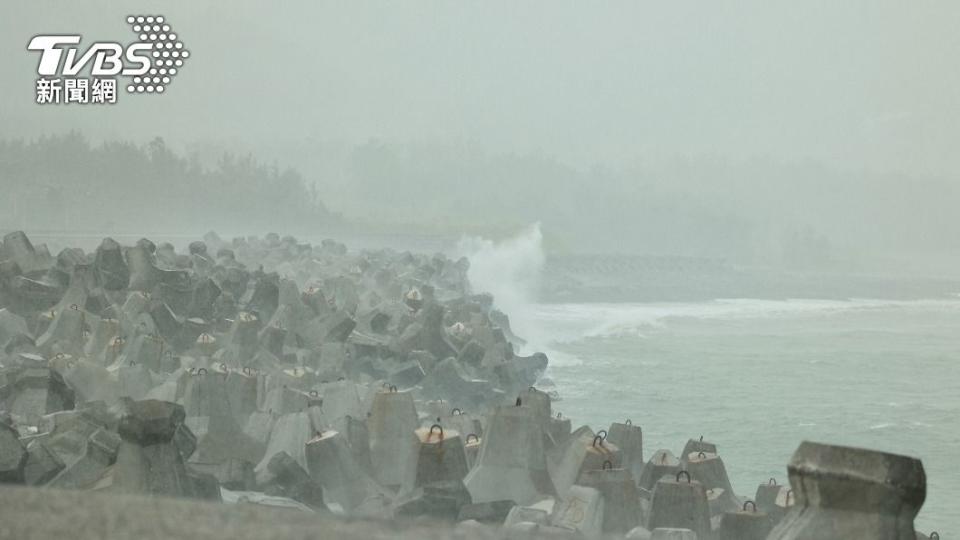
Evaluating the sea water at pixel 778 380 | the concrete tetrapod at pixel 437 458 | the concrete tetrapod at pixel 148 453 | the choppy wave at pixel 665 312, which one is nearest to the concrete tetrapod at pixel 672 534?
the concrete tetrapod at pixel 437 458

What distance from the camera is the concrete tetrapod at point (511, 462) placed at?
3777mm

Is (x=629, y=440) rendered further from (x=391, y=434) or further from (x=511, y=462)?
(x=391, y=434)

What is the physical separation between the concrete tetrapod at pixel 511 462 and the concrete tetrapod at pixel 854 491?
2.01 metres

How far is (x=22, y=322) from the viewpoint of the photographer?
6.54 meters

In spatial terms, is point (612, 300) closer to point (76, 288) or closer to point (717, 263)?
point (717, 263)

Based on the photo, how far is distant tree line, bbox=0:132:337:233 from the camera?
12.1 meters

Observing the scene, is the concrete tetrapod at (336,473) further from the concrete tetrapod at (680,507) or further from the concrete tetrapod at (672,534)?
the concrete tetrapod at (672,534)

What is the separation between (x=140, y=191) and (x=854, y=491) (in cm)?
1259

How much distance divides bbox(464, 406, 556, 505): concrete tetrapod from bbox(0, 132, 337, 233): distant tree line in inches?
342

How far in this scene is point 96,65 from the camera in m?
7.91

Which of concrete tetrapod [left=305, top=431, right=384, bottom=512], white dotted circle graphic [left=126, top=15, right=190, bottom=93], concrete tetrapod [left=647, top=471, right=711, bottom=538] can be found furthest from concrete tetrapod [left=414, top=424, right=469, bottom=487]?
white dotted circle graphic [left=126, top=15, right=190, bottom=93]

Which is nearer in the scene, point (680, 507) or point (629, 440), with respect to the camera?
point (680, 507)

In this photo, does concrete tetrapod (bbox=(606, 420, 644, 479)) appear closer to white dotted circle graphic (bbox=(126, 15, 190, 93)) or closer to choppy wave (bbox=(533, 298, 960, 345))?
choppy wave (bbox=(533, 298, 960, 345))

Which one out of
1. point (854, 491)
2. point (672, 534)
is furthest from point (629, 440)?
point (854, 491)
